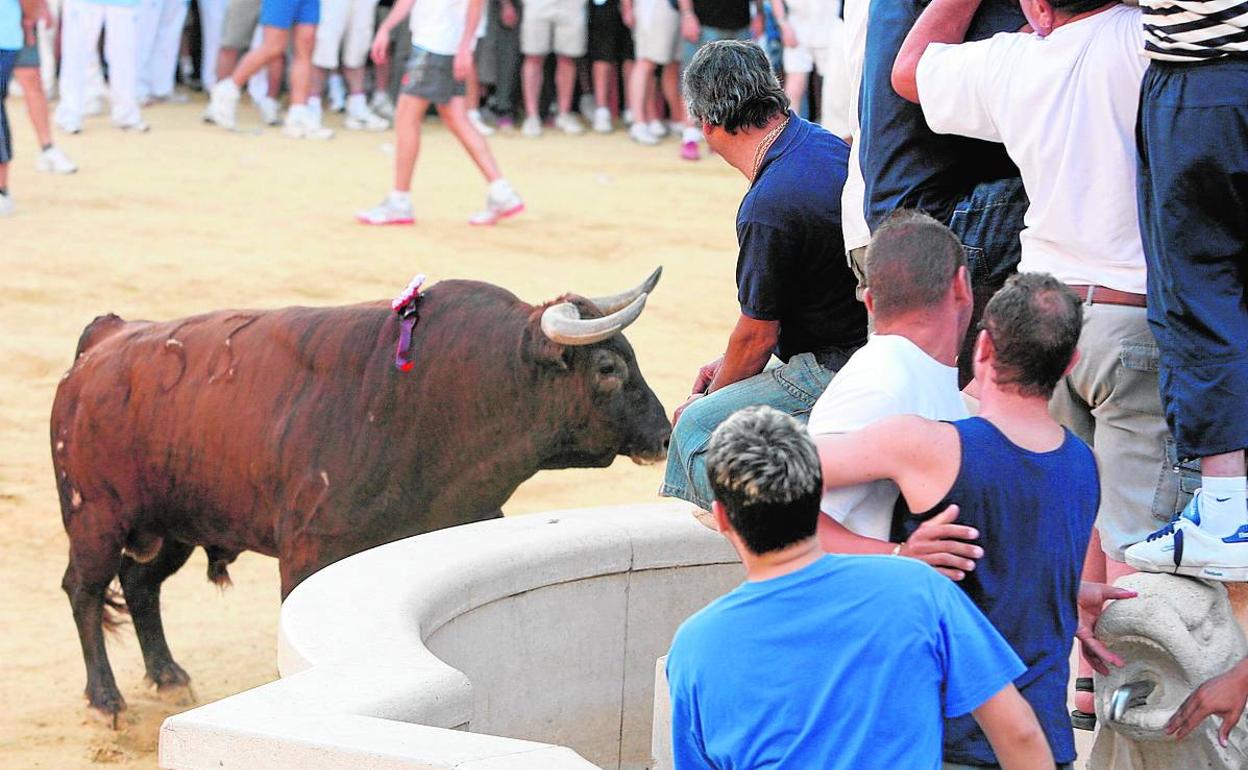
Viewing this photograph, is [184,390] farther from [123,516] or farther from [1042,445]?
[1042,445]

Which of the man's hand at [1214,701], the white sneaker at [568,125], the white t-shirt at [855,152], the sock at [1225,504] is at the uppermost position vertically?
the white t-shirt at [855,152]

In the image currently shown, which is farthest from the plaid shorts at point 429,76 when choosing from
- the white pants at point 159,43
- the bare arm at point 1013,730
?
the bare arm at point 1013,730

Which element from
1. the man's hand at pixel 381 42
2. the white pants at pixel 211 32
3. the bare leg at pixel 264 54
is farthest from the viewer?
the white pants at pixel 211 32

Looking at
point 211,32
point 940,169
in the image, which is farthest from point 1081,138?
point 211,32

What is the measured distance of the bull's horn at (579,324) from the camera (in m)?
6.10

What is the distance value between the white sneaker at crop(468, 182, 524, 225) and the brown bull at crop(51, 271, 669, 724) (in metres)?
7.43

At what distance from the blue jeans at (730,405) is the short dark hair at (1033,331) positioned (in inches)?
45.2

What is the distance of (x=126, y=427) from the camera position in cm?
654

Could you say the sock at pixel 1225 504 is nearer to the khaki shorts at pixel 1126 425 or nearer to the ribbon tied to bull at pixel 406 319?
the khaki shorts at pixel 1126 425

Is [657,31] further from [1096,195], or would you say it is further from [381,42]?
[1096,195]

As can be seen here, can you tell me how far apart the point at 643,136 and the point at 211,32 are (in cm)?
463

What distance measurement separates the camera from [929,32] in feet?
13.1

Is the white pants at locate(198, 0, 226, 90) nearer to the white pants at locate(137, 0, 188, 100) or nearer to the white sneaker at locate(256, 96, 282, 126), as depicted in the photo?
the white pants at locate(137, 0, 188, 100)

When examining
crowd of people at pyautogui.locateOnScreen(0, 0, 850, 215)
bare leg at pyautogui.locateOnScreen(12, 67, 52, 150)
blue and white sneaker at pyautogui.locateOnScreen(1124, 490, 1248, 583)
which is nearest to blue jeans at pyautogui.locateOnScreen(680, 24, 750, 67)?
crowd of people at pyautogui.locateOnScreen(0, 0, 850, 215)
